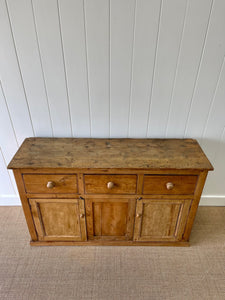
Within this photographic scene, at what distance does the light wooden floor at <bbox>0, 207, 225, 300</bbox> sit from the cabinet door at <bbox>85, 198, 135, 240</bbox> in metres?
0.13

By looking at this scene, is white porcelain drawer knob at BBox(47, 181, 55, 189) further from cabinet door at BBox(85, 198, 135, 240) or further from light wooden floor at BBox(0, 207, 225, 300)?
light wooden floor at BBox(0, 207, 225, 300)

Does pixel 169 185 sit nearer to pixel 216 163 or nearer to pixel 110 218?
pixel 110 218

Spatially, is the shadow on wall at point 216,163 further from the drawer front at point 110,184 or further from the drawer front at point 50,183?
the drawer front at point 50,183

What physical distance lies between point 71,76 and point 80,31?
10.5 inches

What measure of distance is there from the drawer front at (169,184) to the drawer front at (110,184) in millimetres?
90

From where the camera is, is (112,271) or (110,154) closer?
(110,154)

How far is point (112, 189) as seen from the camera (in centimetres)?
130

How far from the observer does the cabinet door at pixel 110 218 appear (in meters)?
1.36

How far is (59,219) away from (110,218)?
1.19ft

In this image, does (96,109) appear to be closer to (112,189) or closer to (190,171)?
(112,189)

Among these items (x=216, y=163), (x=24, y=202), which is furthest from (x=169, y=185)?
(x=24, y=202)

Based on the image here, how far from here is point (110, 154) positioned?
1.32 m

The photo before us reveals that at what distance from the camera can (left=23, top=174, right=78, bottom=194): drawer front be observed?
4.09ft

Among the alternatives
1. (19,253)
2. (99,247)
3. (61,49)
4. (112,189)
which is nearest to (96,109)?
(61,49)
